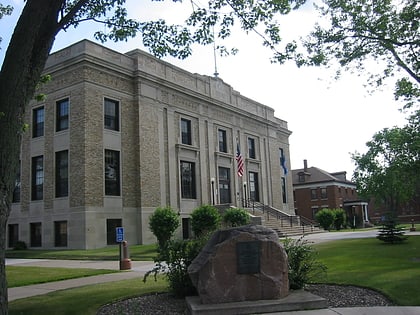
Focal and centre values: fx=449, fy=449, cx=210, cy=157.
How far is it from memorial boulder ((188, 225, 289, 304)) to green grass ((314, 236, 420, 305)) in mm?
2284

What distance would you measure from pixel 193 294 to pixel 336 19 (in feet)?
Answer: 45.1

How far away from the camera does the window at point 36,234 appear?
30492 mm

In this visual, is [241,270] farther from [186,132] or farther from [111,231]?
[186,132]

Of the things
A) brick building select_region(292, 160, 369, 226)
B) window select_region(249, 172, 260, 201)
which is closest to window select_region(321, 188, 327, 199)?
brick building select_region(292, 160, 369, 226)

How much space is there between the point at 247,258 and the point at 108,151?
23.2 meters

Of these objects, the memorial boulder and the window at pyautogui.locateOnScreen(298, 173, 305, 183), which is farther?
the window at pyautogui.locateOnScreen(298, 173, 305, 183)

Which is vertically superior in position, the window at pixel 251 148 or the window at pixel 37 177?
the window at pixel 251 148

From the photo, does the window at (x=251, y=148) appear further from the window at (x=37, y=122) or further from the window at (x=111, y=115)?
the window at (x=37, y=122)

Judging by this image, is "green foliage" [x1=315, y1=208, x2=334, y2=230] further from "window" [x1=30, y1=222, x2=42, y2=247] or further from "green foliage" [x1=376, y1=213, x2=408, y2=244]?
"window" [x1=30, y1=222, x2=42, y2=247]

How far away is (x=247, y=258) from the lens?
8297 mm

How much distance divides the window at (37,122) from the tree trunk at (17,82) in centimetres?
2545

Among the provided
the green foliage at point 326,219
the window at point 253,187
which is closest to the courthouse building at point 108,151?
the window at point 253,187

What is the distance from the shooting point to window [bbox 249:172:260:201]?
4488 cm

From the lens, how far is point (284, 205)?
50.9m
